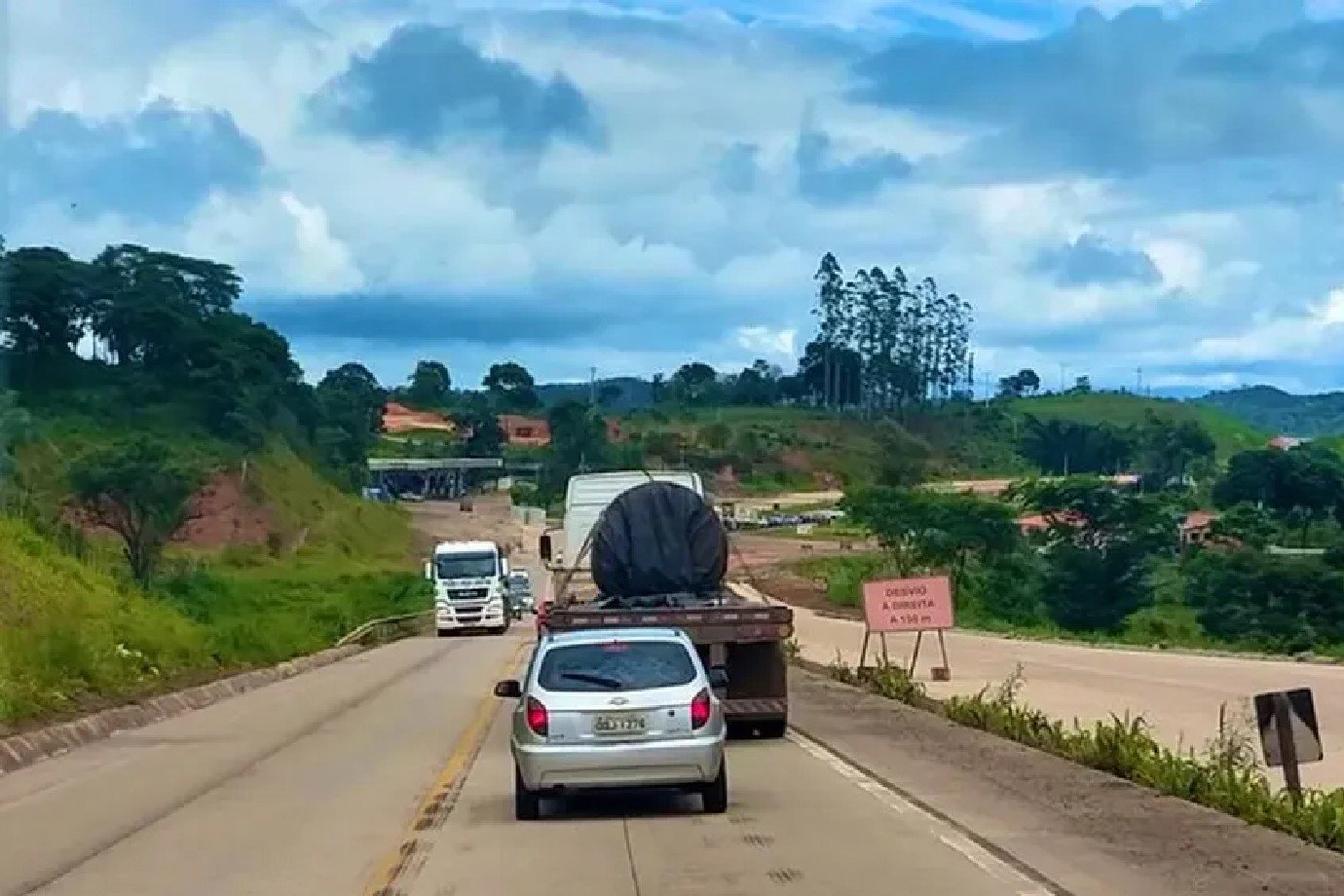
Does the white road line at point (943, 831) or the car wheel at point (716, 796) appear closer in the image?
the white road line at point (943, 831)

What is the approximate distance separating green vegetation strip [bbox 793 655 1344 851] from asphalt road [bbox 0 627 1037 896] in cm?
265

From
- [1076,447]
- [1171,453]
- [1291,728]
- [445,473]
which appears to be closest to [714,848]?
[1291,728]

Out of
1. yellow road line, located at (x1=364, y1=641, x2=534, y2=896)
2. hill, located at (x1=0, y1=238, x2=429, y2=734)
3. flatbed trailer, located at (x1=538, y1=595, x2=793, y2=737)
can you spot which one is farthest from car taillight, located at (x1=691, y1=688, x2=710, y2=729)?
hill, located at (x1=0, y1=238, x2=429, y2=734)

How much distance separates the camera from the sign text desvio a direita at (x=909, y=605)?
1448 inches

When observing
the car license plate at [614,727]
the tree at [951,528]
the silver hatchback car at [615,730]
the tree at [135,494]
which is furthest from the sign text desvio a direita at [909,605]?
the tree at [951,528]

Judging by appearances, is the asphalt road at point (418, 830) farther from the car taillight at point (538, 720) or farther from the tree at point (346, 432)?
the tree at point (346, 432)

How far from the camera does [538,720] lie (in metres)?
17.4

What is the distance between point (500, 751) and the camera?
2547 centimetres

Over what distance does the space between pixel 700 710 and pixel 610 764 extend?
87 centimetres

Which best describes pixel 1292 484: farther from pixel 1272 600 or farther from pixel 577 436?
pixel 577 436

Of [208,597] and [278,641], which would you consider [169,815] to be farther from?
[208,597]

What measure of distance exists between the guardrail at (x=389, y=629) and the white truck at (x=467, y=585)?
2275 mm

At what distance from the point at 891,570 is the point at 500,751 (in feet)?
214

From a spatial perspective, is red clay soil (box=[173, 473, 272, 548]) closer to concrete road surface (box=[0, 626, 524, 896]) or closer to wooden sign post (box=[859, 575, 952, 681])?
concrete road surface (box=[0, 626, 524, 896])
